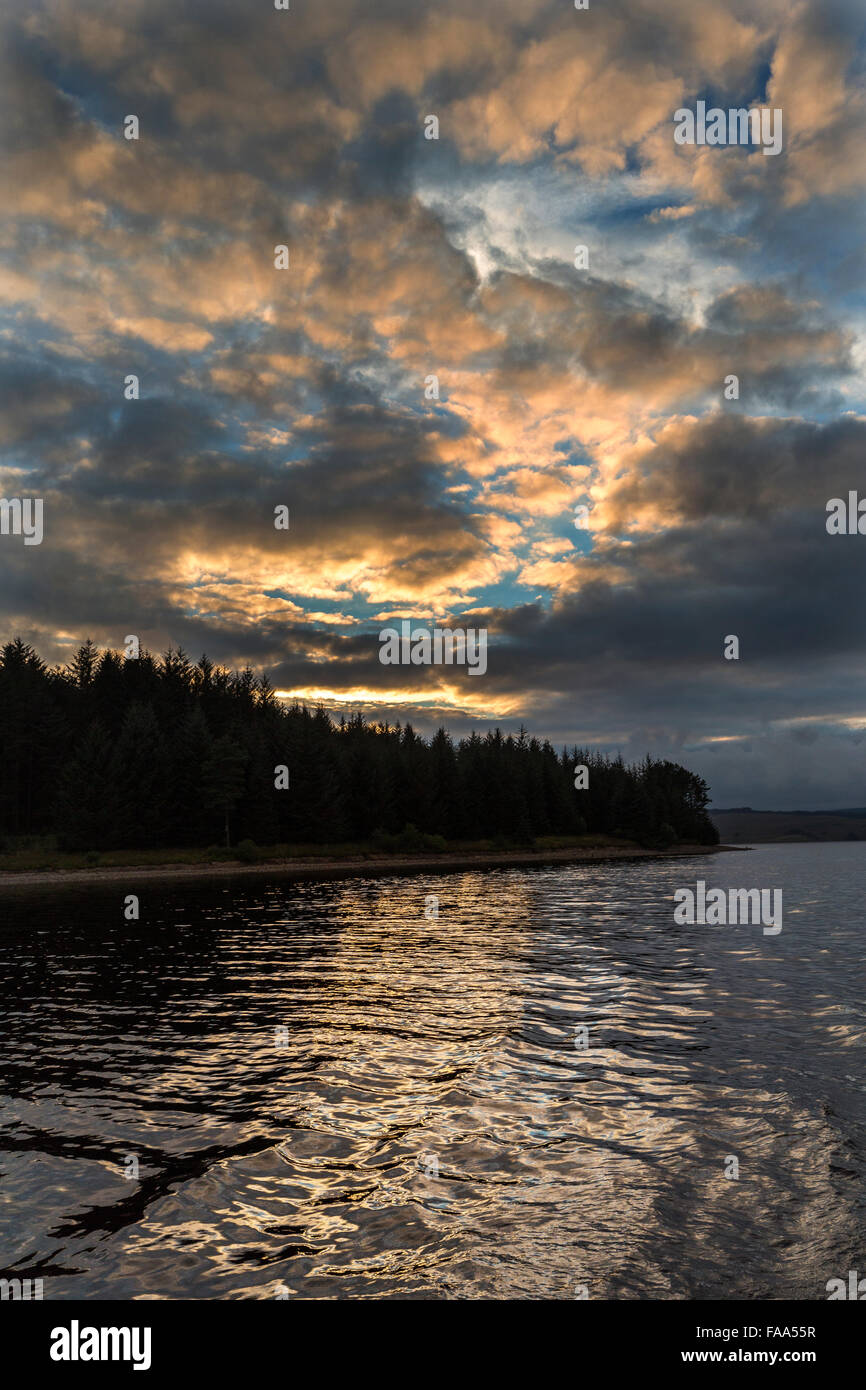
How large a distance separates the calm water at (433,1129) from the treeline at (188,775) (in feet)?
267

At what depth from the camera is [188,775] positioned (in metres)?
118

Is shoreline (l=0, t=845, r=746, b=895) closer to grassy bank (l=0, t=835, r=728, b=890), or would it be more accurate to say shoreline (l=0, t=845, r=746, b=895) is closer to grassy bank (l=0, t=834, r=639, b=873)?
grassy bank (l=0, t=835, r=728, b=890)

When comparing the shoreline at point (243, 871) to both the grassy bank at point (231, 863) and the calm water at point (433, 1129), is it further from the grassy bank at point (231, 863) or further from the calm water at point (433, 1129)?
the calm water at point (433, 1129)

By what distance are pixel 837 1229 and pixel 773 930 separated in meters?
42.5

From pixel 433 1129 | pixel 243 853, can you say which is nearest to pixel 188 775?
pixel 243 853

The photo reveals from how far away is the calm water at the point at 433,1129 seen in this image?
31.7 ft

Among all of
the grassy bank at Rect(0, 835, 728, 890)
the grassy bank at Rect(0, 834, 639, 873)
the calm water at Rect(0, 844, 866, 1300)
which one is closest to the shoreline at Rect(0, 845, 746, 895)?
the grassy bank at Rect(0, 835, 728, 890)

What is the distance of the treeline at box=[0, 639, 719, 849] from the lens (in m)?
112

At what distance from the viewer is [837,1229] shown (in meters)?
10.5

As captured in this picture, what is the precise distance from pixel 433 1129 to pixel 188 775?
111187 millimetres

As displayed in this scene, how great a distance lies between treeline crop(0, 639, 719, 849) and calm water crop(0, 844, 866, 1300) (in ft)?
267

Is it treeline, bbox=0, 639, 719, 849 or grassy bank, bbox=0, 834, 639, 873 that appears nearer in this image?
grassy bank, bbox=0, 834, 639, 873

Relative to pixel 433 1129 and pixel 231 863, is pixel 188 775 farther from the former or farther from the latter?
pixel 433 1129

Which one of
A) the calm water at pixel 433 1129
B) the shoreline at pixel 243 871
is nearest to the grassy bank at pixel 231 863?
the shoreline at pixel 243 871
